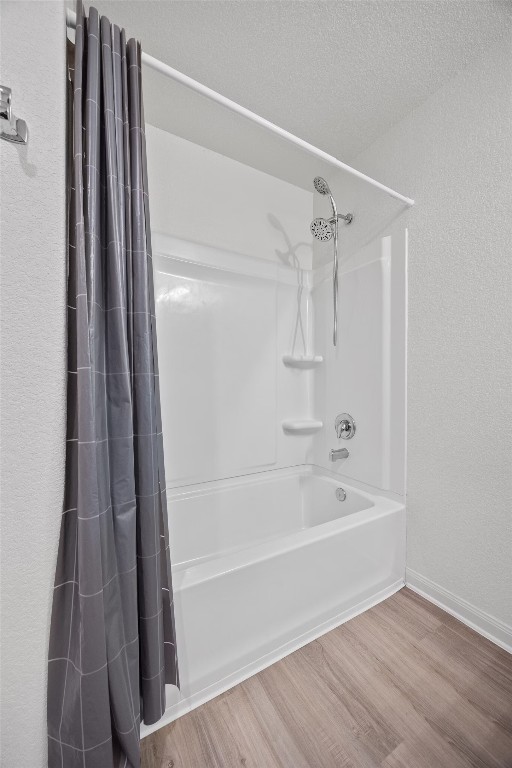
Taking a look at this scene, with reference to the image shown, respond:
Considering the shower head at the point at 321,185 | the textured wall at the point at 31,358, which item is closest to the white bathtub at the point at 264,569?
the textured wall at the point at 31,358

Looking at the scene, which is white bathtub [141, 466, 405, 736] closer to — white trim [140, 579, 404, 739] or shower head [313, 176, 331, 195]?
white trim [140, 579, 404, 739]

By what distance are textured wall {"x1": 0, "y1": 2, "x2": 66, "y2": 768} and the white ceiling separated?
80 cm

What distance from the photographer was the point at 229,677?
1136 mm

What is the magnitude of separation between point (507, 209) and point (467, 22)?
0.72 meters

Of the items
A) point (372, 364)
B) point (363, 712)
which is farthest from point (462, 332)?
point (363, 712)

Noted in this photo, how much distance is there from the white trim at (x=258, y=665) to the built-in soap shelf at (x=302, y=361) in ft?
4.31

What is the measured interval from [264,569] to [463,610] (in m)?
0.99

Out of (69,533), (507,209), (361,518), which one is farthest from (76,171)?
(361,518)

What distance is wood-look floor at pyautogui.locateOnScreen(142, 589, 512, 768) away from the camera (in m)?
0.92

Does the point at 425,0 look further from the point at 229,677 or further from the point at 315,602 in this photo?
the point at 229,677

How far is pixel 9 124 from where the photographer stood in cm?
66

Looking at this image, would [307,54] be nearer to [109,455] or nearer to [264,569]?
[109,455]

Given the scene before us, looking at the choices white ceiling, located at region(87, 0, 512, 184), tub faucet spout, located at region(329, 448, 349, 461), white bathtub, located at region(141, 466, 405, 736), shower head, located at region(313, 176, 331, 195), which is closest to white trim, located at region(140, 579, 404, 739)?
white bathtub, located at region(141, 466, 405, 736)

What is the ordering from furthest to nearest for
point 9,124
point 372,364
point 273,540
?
point 372,364 < point 273,540 < point 9,124
